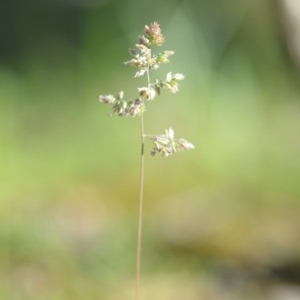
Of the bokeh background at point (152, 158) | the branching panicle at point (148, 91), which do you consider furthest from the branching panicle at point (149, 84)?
the bokeh background at point (152, 158)

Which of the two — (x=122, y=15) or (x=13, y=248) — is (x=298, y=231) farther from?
(x=122, y=15)

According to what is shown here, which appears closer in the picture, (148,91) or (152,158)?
(148,91)

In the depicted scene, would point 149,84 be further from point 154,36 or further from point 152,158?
point 152,158

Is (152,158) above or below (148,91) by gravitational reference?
above

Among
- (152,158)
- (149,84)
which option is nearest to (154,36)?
(149,84)

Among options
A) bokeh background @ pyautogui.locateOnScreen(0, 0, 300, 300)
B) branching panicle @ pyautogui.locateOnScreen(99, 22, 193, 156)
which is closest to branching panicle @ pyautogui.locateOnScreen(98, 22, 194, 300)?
branching panicle @ pyautogui.locateOnScreen(99, 22, 193, 156)

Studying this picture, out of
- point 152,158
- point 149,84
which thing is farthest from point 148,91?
point 152,158

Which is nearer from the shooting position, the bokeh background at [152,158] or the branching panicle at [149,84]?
the branching panicle at [149,84]

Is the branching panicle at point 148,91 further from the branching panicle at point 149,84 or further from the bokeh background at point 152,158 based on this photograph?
the bokeh background at point 152,158

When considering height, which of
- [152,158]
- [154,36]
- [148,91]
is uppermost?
[152,158]
